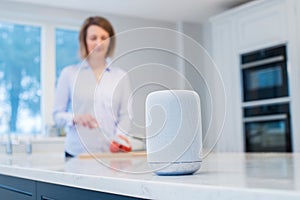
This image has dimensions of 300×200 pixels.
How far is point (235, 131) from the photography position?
3.96 metres

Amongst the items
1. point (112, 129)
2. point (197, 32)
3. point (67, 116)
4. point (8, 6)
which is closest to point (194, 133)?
point (112, 129)

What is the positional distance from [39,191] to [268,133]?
117 inches

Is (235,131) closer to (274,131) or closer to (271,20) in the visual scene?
(274,131)

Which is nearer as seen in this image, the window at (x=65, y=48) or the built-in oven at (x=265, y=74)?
the built-in oven at (x=265, y=74)

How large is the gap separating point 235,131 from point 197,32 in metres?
1.46

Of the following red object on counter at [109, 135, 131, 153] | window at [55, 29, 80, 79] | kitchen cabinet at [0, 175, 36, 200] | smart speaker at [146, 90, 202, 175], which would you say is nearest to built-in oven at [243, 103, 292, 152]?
window at [55, 29, 80, 79]

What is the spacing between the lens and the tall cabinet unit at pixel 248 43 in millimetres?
3377

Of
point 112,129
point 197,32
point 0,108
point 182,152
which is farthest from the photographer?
point 197,32

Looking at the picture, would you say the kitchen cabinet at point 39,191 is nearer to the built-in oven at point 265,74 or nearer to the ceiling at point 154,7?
the built-in oven at point 265,74

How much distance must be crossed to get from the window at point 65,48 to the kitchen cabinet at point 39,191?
10.3 ft

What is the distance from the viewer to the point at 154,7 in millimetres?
4277

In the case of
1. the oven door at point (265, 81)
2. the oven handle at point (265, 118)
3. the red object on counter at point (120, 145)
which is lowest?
the red object on counter at point (120, 145)

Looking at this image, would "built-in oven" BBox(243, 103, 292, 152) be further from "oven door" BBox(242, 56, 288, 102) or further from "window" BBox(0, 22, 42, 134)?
"window" BBox(0, 22, 42, 134)

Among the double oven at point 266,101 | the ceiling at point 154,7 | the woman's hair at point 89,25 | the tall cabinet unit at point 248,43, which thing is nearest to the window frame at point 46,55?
the ceiling at point 154,7
